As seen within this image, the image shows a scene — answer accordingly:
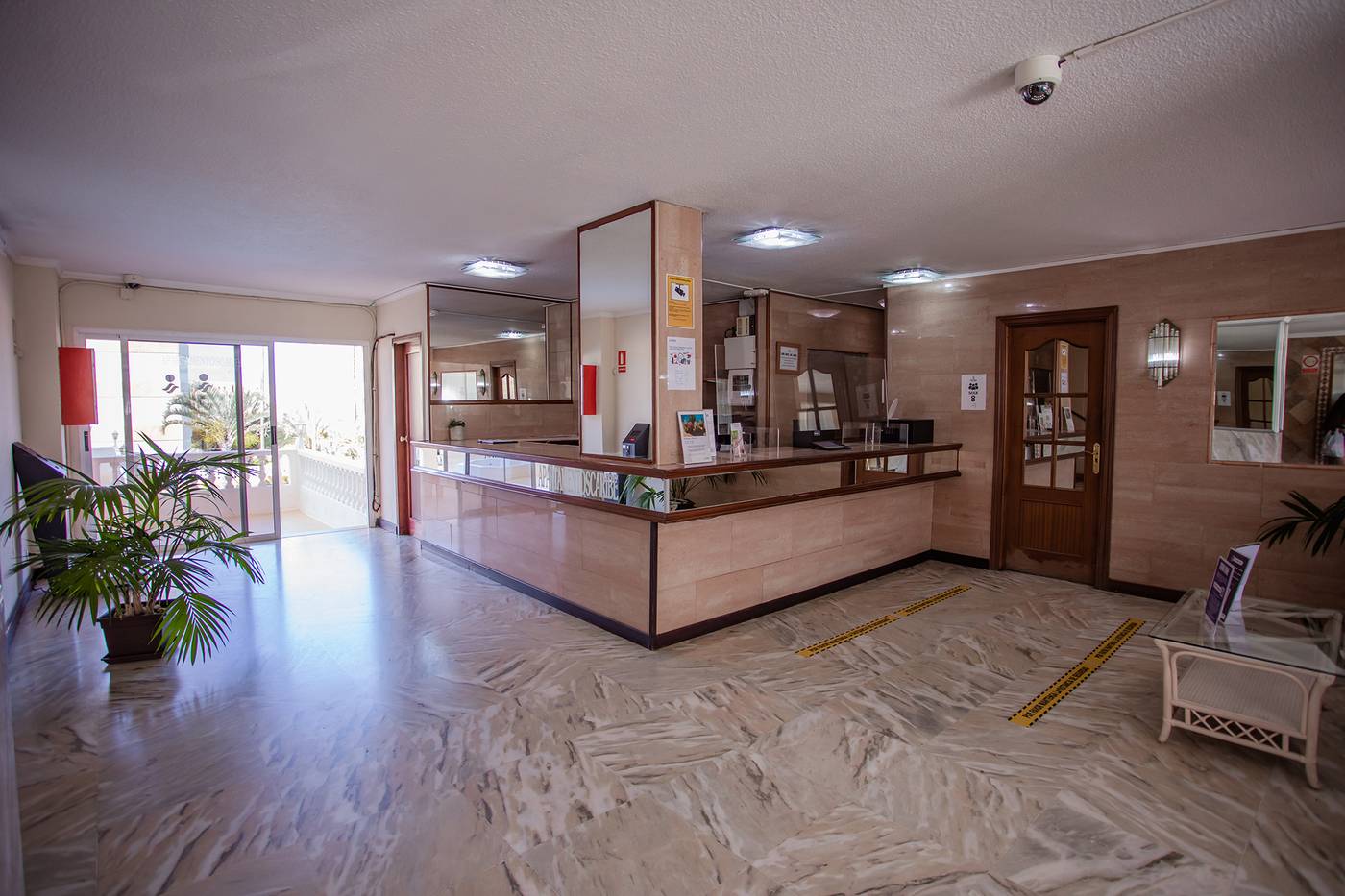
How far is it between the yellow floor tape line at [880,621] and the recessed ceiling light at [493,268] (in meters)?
3.89

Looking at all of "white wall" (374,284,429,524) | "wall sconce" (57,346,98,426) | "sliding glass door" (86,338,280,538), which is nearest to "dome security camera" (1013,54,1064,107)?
"white wall" (374,284,429,524)

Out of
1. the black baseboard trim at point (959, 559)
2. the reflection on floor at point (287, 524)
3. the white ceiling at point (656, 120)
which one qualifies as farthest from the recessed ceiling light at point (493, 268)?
the black baseboard trim at point (959, 559)

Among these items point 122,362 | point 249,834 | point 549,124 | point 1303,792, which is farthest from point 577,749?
point 122,362

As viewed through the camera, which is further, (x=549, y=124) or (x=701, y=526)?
(x=701, y=526)

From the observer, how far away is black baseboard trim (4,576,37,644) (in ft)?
13.9

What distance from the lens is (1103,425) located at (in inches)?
204

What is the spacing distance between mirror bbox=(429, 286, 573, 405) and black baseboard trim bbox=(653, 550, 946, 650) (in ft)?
12.3

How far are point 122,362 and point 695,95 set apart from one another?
21.2 feet

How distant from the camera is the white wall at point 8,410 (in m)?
4.38

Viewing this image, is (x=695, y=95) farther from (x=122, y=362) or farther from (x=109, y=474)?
(x=109, y=474)

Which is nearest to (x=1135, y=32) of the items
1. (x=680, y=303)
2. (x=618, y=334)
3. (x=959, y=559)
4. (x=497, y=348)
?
(x=680, y=303)

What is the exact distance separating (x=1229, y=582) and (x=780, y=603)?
96.2 inches

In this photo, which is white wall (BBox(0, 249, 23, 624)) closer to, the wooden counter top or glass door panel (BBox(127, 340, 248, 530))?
glass door panel (BBox(127, 340, 248, 530))

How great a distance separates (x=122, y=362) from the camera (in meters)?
6.09
